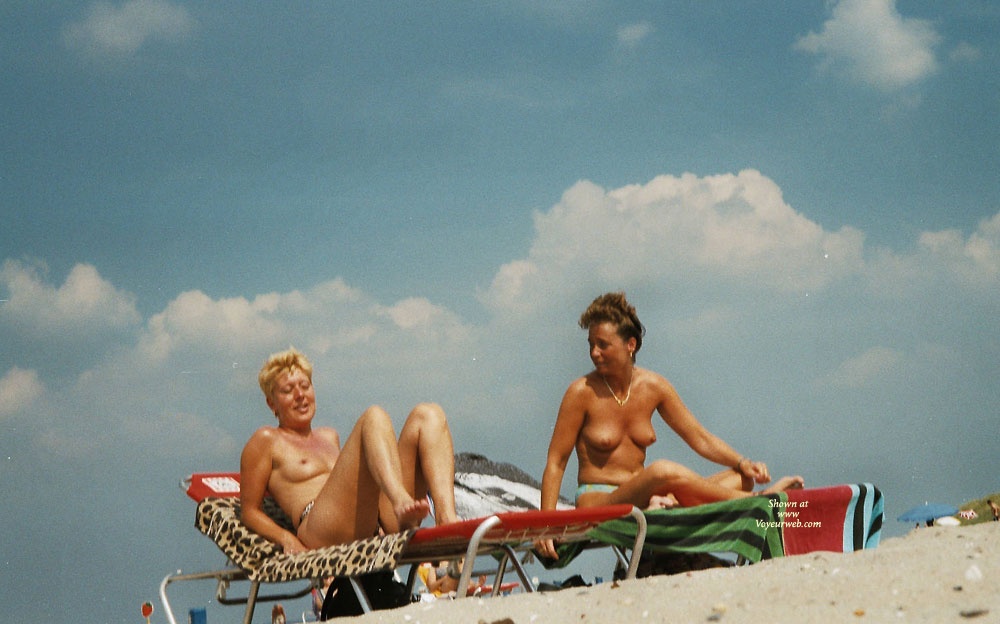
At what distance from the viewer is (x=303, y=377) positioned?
5.84 m

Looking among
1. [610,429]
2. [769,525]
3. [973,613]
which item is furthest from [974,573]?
[610,429]

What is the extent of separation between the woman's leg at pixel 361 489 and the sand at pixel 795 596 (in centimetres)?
70

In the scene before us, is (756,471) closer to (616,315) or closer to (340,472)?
(616,315)

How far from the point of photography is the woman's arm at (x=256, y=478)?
5.64m

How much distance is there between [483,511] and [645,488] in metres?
2.38

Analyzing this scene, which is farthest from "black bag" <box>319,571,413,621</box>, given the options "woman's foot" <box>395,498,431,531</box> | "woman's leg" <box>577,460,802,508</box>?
"woman's leg" <box>577,460,802,508</box>

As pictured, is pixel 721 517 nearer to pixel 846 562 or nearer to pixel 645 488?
pixel 645 488

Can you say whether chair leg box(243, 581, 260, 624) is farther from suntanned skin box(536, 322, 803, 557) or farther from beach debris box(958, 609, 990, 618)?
beach debris box(958, 609, 990, 618)

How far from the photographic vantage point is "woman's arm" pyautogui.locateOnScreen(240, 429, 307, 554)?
18.5 ft

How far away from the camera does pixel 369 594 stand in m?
5.20

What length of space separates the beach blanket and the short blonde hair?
5.81 feet

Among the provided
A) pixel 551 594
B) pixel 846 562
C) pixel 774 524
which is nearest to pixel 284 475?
pixel 551 594

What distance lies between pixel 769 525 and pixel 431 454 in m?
1.73

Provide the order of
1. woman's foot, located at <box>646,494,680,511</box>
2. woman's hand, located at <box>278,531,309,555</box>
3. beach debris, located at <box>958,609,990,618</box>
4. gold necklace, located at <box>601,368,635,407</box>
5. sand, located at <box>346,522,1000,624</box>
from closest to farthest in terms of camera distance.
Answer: beach debris, located at <box>958,609,990,618</box> → sand, located at <box>346,522,1000,624</box> → woman's hand, located at <box>278,531,309,555</box> → woman's foot, located at <box>646,494,680,511</box> → gold necklace, located at <box>601,368,635,407</box>
